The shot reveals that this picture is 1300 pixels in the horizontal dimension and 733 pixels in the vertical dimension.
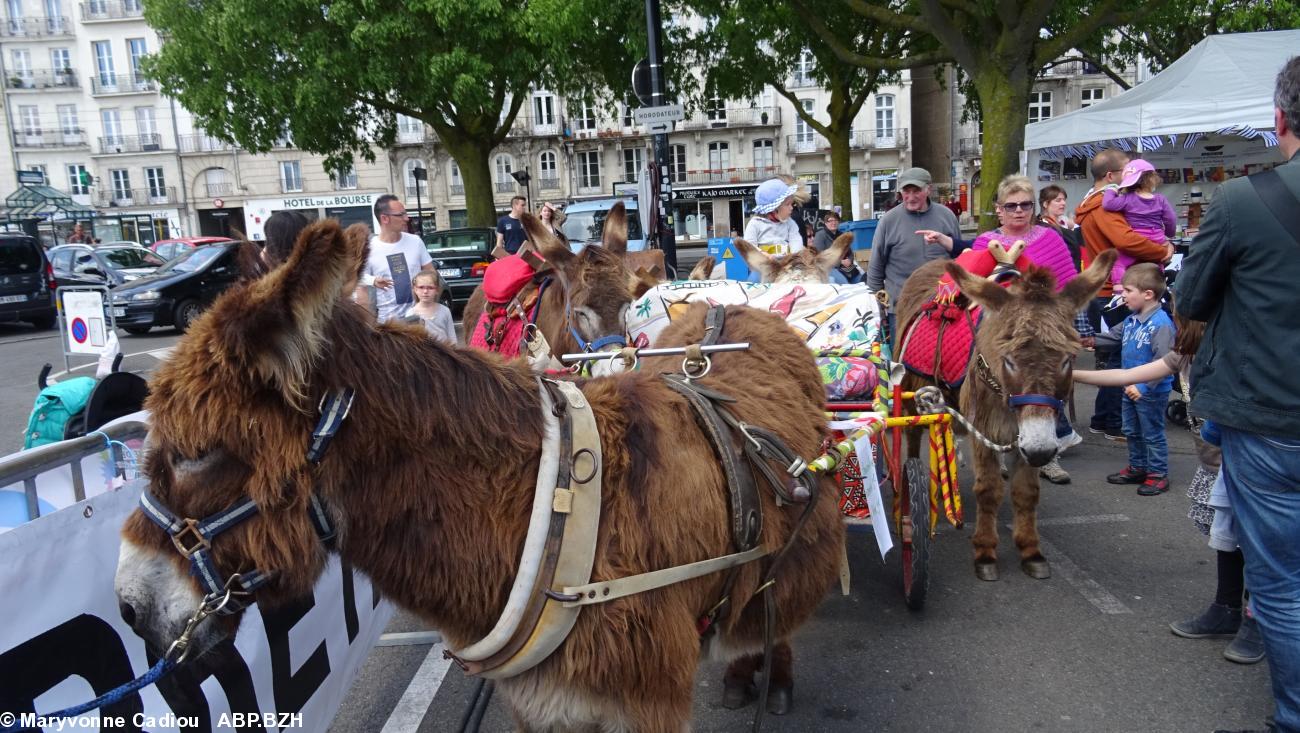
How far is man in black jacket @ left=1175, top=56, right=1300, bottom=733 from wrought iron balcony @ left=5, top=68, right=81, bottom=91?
60663mm

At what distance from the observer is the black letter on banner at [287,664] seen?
253 cm

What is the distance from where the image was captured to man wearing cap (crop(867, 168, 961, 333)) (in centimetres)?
612

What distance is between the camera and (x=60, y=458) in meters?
2.35

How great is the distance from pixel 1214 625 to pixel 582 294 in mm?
3534

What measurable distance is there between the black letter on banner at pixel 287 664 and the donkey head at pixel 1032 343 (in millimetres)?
3097

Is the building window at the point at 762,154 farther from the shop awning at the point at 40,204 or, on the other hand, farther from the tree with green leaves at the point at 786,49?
the shop awning at the point at 40,204

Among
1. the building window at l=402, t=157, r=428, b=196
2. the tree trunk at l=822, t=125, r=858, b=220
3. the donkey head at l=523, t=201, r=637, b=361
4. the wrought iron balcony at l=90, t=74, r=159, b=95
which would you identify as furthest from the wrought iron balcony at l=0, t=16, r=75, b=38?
the donkey head at l=523, t=201, r=637, b=361

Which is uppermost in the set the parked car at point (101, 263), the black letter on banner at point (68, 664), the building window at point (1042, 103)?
the building window at point (1042, 103)

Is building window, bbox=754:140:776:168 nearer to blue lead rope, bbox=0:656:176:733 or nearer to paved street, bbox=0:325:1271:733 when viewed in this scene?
paved street, bbox=0:325:1271:733

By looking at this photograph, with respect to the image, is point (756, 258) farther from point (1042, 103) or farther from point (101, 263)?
point (1042, 103)

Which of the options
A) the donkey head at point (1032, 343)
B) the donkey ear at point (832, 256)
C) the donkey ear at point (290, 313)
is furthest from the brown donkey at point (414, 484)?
the donkey ear at point (832, 256)

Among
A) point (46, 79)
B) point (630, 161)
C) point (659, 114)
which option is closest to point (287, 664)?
point (659, 114)

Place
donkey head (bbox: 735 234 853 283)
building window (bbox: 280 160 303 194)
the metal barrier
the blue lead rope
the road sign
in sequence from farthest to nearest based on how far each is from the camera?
building window (bbox: 280 160 303 194) → the road sign → donkey head (bbox: 735 234 853 283) → the metal barrier → the blue lead rope

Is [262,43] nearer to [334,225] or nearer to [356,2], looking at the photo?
[356,2]
